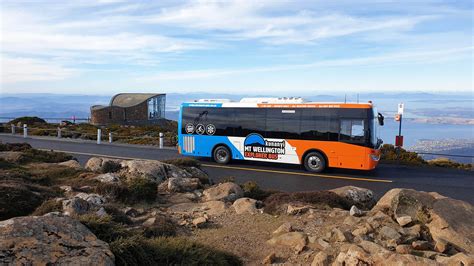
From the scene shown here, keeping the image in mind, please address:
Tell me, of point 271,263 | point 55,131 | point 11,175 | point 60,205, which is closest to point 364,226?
point 271,263

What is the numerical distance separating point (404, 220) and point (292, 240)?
225cm

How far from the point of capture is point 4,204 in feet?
25.7

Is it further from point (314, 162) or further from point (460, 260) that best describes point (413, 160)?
point (460, 260)

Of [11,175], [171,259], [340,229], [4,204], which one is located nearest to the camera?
[171,259]

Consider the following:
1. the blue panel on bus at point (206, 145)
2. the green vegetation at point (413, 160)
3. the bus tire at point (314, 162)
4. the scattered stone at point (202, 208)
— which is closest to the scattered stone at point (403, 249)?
the scattered stone at point (202, 208)

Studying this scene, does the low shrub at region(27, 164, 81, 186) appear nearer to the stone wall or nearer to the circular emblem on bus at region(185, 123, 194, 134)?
the circular emblem on bus at region(185, 123, 194, 134)

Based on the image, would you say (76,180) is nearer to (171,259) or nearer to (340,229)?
(171,259)

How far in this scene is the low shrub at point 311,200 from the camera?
9.15 metres

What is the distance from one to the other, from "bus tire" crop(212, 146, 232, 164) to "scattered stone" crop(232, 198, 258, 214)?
930cm

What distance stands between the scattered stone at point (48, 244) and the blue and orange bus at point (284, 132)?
12.7 m

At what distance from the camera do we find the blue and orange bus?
1596 centimetres

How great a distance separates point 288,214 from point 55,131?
98.3 ft

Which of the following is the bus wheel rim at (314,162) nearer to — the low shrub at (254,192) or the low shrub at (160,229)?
the low shrub at (254,192)

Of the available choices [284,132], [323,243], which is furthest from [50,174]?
[284,132]
